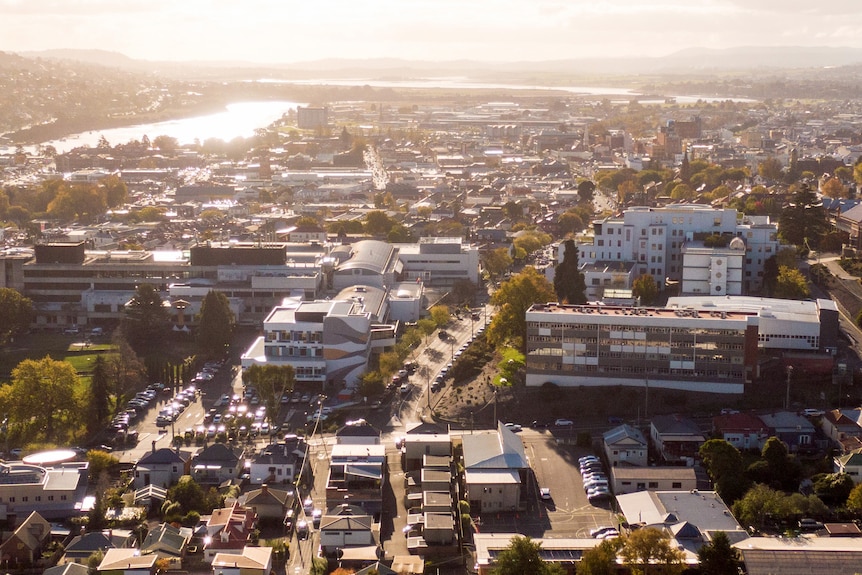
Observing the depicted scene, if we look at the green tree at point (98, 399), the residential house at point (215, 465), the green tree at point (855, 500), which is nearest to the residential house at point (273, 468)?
the residential house at point (215, 465)

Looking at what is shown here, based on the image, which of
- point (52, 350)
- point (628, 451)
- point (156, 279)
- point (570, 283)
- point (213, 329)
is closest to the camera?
point (628, 451)

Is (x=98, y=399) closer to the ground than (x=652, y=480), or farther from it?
farther from it

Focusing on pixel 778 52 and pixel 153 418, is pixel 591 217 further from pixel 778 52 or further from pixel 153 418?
pixel 778 52

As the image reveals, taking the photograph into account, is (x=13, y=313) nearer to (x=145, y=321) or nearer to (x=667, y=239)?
(x=145, y=321)

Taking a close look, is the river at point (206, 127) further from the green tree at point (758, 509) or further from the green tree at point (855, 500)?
the green tree at point (855, 500)

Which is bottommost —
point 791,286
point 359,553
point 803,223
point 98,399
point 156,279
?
point 359,553

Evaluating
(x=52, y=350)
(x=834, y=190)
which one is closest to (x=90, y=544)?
(x=52, y=350)
